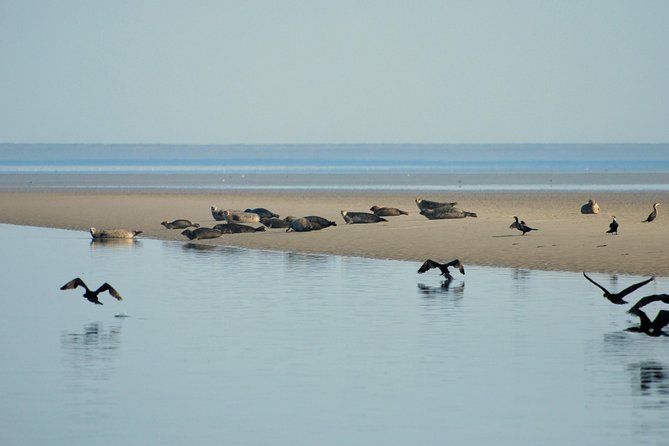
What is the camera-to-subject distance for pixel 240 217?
35531 millimetres

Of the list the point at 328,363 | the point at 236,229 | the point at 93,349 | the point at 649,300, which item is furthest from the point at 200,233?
the point at 328,363

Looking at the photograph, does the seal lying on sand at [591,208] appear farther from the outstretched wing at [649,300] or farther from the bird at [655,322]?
the bird at [655,322]

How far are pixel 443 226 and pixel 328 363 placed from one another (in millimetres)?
19645

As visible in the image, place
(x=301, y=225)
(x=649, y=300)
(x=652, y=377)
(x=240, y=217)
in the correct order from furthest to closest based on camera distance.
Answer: (x=240, y=217) < (x=301, y=225) < (x=649, y=300) < (x=652, y=377)

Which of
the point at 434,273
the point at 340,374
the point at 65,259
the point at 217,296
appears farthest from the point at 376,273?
the point at 340,374

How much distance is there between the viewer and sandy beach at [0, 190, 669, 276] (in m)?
24.5

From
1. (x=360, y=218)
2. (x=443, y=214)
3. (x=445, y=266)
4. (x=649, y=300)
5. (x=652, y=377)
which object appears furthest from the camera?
Answer: (x=443, y=214)

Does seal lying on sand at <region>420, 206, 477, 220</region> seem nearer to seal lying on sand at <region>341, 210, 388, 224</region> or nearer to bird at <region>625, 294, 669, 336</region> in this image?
seal lying on sand at <region>341, 210, 388, 224</region>

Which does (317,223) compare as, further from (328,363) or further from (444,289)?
(328,363)

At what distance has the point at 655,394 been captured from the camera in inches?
420

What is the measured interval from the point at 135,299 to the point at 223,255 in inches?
314

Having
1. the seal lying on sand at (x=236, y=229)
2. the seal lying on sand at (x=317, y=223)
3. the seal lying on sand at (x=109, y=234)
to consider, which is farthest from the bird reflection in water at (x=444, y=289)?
the seal lying on sand at (x=109, y=234)

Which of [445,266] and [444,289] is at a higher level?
[445,266]

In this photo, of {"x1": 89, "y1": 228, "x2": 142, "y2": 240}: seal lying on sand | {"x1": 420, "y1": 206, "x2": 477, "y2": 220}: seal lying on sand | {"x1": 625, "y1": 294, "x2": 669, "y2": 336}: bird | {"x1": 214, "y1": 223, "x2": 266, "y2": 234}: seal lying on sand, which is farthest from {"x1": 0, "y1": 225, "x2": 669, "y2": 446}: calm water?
{"x1": 420, "y1": 206, "x2": 477, "y2": 220}: seal lying on sand
